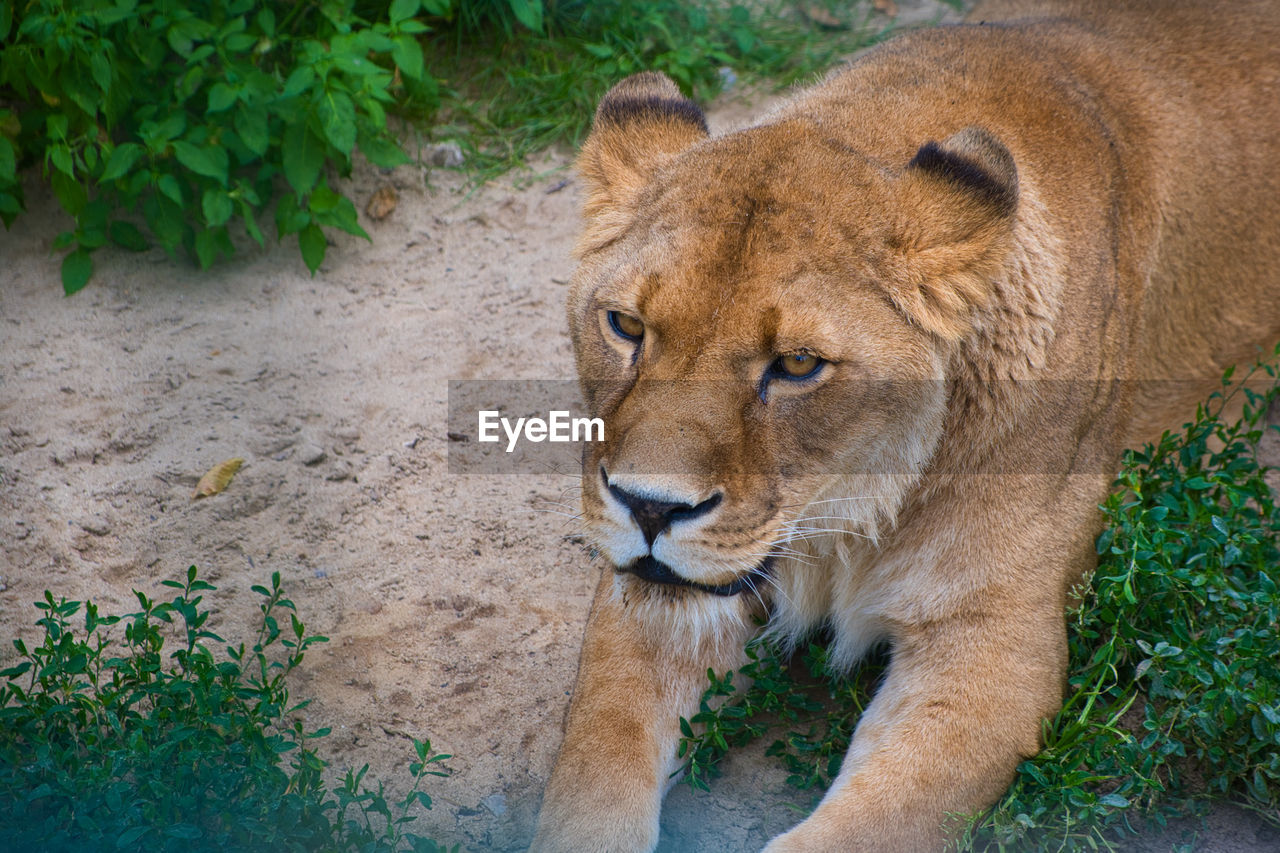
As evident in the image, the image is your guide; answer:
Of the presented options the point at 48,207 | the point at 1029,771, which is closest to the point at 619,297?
the point at 1029,771

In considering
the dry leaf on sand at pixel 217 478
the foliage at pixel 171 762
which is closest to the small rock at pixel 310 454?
the dry leaf on sand at pixel 217 478

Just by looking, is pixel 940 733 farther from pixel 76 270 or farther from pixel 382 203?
pixel 76 270

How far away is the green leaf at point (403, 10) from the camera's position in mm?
4926

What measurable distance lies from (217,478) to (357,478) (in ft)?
1.47

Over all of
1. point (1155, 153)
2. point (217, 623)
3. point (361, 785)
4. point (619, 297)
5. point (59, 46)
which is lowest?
point (361, 785)

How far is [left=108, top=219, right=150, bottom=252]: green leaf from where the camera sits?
477cm

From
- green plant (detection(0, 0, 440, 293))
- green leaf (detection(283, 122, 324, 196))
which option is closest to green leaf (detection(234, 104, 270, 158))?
green plant (detection(0, 0, 440, 293))

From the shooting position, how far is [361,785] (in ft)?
10.0

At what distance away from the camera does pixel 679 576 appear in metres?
2.65

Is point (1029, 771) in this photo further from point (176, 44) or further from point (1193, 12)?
point (176, 44)

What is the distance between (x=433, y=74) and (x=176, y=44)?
1.55m

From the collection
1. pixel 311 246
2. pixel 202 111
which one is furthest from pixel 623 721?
pixel 202 111

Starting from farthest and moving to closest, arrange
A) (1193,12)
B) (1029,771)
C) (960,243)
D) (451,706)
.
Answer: (1193,12), (451,706), (1029,771), (960,243)

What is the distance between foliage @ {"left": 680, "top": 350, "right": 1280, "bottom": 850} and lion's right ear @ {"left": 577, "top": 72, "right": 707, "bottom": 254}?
124 cm
